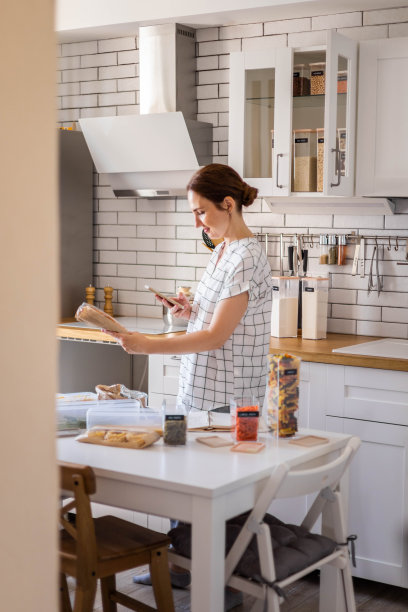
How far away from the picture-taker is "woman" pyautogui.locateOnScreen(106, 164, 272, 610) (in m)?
2.84

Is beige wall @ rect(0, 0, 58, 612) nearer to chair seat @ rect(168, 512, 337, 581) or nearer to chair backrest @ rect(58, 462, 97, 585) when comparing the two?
chair backrest @ rect(58, 462, 97, 585)

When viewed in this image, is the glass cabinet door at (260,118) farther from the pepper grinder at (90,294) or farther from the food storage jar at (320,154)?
the pepper grinder at (90,294)

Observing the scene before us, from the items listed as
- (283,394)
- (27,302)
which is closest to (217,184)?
(283,394)

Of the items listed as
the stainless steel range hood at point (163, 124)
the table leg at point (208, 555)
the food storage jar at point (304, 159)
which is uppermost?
the stainless steel range hood at point (163, 124)

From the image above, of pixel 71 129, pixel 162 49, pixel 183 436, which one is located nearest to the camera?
pixel 183 436

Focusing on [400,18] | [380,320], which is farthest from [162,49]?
[380,320]

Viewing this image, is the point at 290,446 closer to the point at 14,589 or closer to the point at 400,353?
the point at 400,353

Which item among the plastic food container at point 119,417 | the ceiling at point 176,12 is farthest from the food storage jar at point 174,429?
the ceiling at point 176,12

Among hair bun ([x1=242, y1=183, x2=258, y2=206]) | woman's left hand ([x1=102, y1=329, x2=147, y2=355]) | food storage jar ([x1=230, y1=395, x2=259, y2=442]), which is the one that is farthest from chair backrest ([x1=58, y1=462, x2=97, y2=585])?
hair bun ([x1=242, y1=183, x2=258, y2=206])

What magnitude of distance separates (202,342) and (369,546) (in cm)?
137

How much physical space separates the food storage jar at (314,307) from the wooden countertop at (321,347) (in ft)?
0.17

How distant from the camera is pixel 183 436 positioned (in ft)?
8.09

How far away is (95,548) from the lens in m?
2.20

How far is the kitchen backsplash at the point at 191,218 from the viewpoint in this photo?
162 inches
